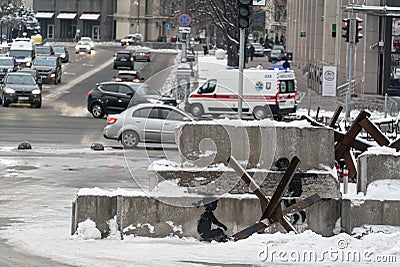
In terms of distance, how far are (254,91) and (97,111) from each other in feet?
20.6

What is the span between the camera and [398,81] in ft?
152

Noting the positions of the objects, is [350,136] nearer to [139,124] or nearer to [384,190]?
[384,190]

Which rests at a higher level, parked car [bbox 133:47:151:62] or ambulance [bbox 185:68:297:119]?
parked car [bbox 133:47:151:62]

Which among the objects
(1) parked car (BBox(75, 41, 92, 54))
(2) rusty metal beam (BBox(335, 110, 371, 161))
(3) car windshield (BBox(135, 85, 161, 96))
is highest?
(1) parked car (BBox(75, 41, 92, 54))

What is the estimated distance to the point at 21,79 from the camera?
4119 cm

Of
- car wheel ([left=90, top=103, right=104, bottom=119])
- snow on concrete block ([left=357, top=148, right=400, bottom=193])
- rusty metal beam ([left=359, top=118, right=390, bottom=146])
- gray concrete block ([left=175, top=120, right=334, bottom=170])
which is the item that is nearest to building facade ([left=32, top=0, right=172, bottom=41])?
car wheel ([left=90, top=103, right=104, bottom=119])

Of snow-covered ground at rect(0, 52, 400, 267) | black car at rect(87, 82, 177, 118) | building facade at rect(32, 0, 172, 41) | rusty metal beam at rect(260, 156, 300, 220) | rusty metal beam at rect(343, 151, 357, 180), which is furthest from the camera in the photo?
building facade at rect(32, 0, 172, 41)

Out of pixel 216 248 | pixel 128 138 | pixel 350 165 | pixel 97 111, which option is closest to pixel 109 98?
pixel 97 111

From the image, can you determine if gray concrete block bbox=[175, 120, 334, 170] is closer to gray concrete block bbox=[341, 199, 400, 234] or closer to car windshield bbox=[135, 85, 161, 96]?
gray concrete block bbox=[341, 199, 400, 234]

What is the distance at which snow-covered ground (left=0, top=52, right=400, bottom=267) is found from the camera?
Answer: 33.8ft

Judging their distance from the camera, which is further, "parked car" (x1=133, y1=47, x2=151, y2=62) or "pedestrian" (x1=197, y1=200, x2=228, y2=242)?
"parked car" (x1=133, y1=47, x2=151, y2=62)

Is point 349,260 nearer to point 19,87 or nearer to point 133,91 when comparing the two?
point 133,91

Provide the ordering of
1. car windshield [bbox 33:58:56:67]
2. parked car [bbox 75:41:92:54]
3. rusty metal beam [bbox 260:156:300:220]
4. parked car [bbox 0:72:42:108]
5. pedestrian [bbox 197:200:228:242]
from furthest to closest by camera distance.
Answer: parked car [bbox 75:41:92:54]
car windshield [bbox 33:58:56:67]
parked car [bbox 0:72:42:108]
pedestrian [bbox 197:200:228:242]
rusty metal beam [bbox 260:156:300:220]

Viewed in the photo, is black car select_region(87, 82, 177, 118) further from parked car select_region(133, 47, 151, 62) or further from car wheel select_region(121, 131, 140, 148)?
parked car select_region(133, 47, 151, 62)
